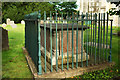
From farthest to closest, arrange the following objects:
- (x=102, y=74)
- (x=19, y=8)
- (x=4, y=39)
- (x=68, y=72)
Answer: (x=19, y=8)
(x=4, y=39)
(x=102, y=74)
(x=68, y=72)

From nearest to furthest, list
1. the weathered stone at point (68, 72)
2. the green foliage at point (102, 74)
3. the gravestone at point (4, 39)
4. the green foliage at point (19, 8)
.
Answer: the weathered stone at point (68, 72) < the green foliage at point (102, 74) < the gravestone at point (4, 39) < the green foliage at point (19, 8)

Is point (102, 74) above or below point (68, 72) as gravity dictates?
below

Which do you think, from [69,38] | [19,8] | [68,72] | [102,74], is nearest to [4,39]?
[69,38]

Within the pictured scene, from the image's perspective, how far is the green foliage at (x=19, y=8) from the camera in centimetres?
3095

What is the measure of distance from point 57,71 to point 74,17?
1.84 meters

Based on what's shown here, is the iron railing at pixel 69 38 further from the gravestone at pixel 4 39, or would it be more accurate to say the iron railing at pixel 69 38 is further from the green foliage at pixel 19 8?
the green foliage at pixel 19 8

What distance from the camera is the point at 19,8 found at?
33.6 m

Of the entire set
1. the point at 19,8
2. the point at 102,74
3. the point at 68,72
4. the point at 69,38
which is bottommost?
the point at 102,74

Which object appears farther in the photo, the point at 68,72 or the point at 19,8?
the point at 19,8

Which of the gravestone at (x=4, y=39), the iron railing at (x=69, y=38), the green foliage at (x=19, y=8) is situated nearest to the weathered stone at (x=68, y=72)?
the iron railing at (x=69, y=38)

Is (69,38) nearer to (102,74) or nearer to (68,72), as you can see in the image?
(68,72)

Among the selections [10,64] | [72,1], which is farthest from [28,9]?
[10,64]

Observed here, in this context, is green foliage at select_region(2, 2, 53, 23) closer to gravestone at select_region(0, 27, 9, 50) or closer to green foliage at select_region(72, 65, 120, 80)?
gravestone at select_region(0, 27, 9, 50)

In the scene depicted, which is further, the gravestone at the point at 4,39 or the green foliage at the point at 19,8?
the green foliage at the point at 19,8
